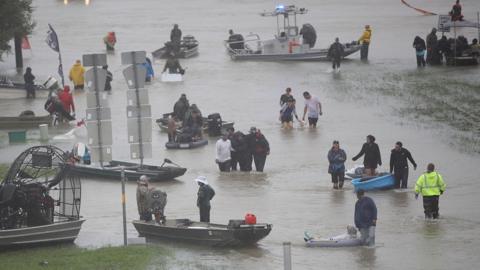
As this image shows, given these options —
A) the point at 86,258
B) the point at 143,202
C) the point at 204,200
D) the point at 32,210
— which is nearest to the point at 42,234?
the point at 32,210

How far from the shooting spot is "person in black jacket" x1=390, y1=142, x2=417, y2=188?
29328 mm

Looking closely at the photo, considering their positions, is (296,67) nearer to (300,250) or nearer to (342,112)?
(342,112)

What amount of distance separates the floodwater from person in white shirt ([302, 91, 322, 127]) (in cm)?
43

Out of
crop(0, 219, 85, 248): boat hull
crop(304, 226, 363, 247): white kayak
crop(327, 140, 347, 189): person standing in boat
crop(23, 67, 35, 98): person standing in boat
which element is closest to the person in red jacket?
crop(23, 67, 35, 98): person standing in boat

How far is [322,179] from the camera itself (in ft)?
103

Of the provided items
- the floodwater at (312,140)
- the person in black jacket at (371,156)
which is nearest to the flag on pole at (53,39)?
the floodwater at (312,140)

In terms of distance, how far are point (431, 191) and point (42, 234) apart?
8.01m

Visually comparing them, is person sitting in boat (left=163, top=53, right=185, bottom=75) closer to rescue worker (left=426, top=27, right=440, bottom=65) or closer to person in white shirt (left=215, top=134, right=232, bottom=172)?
rescue worker (left=426, top=27, right=440, bottom=65)

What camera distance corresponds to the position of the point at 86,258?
864 inches

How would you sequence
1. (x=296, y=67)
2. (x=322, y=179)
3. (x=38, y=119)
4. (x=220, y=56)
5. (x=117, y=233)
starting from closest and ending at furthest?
(x=117, y=233) → (x=322, y=179) → (x=38, y=119) → (x=296, y=67) → (x=220, y=56)

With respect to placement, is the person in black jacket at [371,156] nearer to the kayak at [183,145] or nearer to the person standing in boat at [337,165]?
the person standing in boat at [337,165]

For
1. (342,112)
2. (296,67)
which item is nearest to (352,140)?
(342,112)

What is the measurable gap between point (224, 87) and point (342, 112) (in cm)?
801

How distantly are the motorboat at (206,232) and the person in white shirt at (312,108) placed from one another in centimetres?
1488
